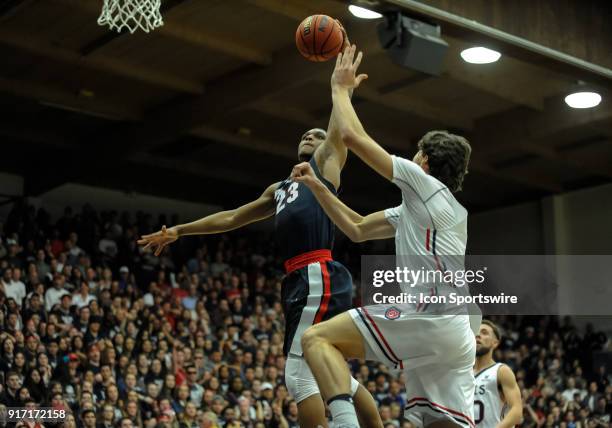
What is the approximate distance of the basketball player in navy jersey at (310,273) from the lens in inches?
238

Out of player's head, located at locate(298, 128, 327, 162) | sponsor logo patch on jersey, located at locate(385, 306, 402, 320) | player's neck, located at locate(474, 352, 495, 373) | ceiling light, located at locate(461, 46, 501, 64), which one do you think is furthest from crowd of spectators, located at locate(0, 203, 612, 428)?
sponsor logo patch on jersey, located at locate(385, 306, 402, 320)

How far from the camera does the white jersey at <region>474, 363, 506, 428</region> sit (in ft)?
26.7

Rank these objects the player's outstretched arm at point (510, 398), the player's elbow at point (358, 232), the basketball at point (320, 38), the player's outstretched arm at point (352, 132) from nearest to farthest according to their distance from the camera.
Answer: the player's outstretched arm at point (352, 132) < the player's elbow at point (358, 232) < the basketball at point (320, 38) < the player's outstretched arm at point (510, 398)

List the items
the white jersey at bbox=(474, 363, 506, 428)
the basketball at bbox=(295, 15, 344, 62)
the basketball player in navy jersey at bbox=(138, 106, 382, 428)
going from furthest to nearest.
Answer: the white jersey at bbox=(474, 363, 506, 428) → the basketball at bbox=(295, 15, 344, 62) → the basketball player in navy jersey at bbox=(138, 106, 382, 428)

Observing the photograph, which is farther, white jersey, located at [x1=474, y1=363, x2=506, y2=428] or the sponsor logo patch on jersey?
white jersey, located at [x1=474, y1=363, x2=506, y2=428]

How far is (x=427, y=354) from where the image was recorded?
5.02 m

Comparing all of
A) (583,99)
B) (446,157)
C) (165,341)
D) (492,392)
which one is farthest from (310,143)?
(583,99)

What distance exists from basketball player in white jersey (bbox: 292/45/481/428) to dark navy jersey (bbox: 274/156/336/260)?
1084 mm

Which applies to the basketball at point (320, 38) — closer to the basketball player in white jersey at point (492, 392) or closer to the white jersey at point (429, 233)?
the white jersey at point (429, 233)

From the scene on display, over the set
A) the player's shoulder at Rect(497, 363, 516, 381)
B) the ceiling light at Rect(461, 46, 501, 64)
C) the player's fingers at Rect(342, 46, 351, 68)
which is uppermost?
the ceiling light at Rect(461, 46, 501, 64)

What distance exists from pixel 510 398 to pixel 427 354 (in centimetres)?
321

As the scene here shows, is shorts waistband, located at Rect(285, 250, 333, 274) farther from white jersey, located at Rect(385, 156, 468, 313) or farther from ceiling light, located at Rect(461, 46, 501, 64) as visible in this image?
ceiling light, located at Rect(461, 46, 501, 64)

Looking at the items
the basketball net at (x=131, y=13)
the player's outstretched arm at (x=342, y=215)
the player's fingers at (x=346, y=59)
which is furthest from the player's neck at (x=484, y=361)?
the basketball net at (x=131, y=13)

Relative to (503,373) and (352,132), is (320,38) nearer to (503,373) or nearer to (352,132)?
(352,132)
